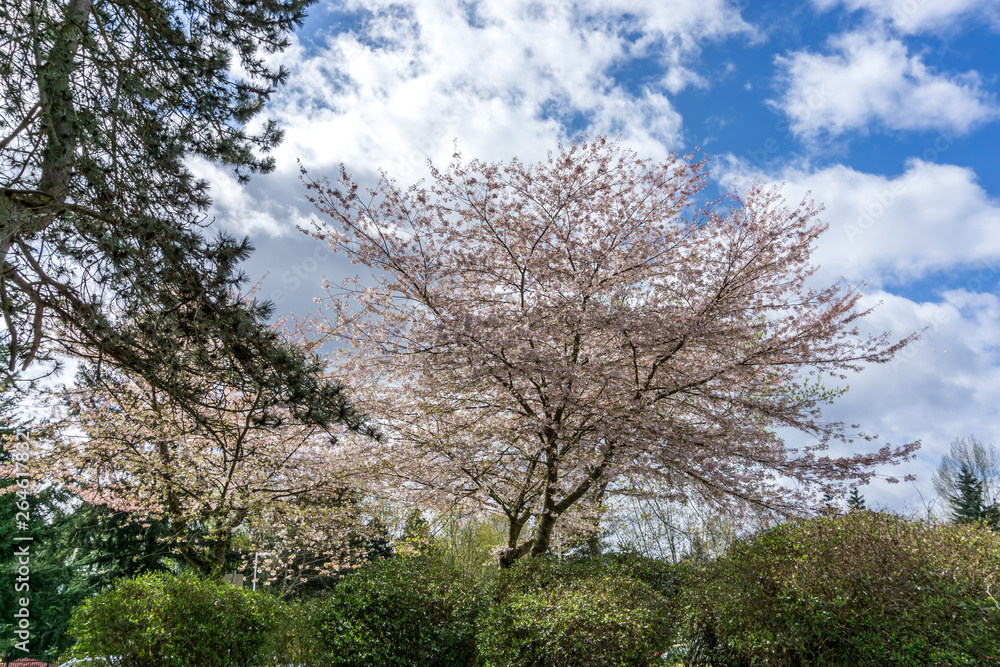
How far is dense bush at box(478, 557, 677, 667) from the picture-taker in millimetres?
4629

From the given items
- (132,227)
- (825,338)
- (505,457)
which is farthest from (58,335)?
(825,338)

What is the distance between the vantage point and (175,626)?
530cm

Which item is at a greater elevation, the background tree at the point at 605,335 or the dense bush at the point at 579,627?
the background tree at the point at 605,335

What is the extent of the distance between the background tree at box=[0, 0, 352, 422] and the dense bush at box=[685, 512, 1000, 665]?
4.18 metres

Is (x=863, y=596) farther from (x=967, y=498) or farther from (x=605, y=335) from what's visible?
(x=967, y=498)

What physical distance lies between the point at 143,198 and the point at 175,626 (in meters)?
4.15

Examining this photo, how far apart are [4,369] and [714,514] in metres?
7.97

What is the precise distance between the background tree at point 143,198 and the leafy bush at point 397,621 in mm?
1984

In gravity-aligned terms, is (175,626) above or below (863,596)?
below

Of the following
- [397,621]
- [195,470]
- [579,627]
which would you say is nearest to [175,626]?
[397,621]

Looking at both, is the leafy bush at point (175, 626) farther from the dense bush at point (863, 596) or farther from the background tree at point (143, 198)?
the dense bush at point (863, 596)

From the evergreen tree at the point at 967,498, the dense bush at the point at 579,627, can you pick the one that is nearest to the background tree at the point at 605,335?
the dense bush at the point at 579,627

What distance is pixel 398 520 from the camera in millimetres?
8750

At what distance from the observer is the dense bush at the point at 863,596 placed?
147 inches
